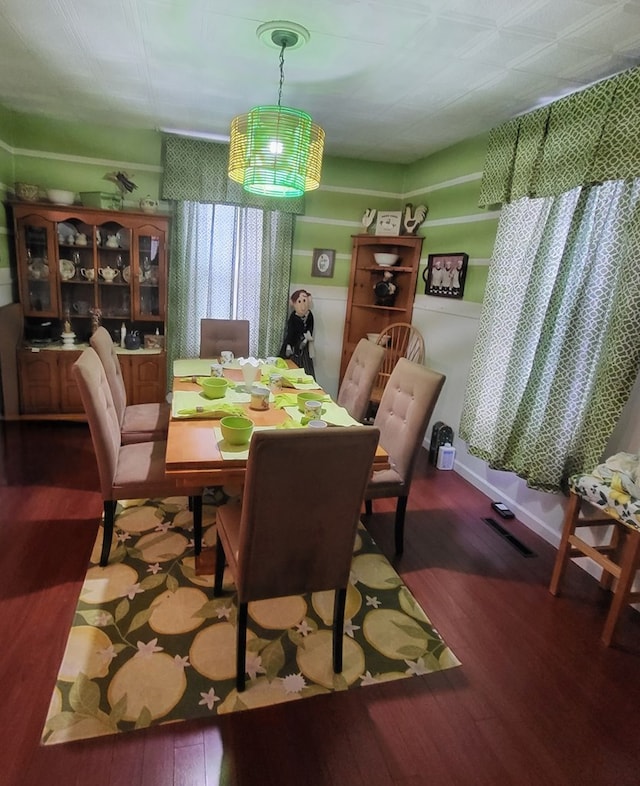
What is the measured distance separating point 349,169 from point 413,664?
395 cm

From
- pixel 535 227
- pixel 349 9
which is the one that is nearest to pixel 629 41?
pixel 535 227

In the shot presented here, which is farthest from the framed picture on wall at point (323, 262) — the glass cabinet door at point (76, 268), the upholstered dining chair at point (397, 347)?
the glass cabinet door at point (76, 268)

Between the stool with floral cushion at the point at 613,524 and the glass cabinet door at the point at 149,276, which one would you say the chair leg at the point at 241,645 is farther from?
the glass cabinet door at the point at 149,276

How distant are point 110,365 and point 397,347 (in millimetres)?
2511

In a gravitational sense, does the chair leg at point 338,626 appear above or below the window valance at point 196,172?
below

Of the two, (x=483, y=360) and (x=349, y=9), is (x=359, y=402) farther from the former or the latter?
(x=349, y=9)

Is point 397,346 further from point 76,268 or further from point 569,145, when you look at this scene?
point 76,268

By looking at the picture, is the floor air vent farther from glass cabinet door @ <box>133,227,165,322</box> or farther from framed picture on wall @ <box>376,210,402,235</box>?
glass cabinet door @ <box>133,227,165,322</box>

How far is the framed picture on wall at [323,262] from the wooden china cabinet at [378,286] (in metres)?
0.24

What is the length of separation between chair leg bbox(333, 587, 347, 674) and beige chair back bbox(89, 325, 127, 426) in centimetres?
161

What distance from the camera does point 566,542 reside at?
2.10 meters

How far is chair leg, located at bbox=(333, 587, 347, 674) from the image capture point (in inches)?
63.0

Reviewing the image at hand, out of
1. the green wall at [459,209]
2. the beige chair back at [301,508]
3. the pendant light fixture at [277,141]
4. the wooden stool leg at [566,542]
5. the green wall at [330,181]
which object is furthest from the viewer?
the green wall at [330,181]

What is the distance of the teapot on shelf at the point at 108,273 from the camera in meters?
3.74
